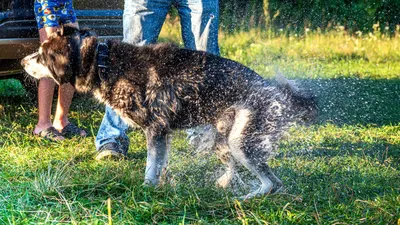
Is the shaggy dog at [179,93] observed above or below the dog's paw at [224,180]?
above

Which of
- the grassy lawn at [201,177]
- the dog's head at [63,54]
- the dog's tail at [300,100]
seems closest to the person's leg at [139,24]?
the grassy lawn at [201,177]

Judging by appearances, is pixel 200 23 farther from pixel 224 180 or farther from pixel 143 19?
pixel 224 180

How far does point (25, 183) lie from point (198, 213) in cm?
116

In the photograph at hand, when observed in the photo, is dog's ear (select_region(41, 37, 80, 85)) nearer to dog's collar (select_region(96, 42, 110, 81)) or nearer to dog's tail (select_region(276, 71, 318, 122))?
dog's collar (select_region(96, 42, 110, 81))

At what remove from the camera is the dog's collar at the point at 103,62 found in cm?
423

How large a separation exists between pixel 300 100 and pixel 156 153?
998mm

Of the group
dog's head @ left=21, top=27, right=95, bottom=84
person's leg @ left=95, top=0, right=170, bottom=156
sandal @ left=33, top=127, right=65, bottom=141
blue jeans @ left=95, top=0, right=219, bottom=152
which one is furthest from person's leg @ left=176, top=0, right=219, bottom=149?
sandal @ left=33, top=127, right=65, bottom=141

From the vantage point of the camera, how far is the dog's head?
13.9 feet

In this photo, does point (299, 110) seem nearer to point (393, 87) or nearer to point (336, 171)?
point (336, 171)

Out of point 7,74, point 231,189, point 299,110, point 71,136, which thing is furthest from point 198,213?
point 7,74

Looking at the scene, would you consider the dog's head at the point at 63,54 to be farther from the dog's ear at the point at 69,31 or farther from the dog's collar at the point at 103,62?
the dog's collar at the point at 103,62

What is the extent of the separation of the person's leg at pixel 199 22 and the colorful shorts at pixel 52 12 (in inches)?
41.8

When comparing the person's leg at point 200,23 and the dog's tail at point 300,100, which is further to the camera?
the person's leg at point 200,23

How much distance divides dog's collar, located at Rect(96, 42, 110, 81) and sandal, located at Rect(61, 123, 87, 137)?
164 cm
